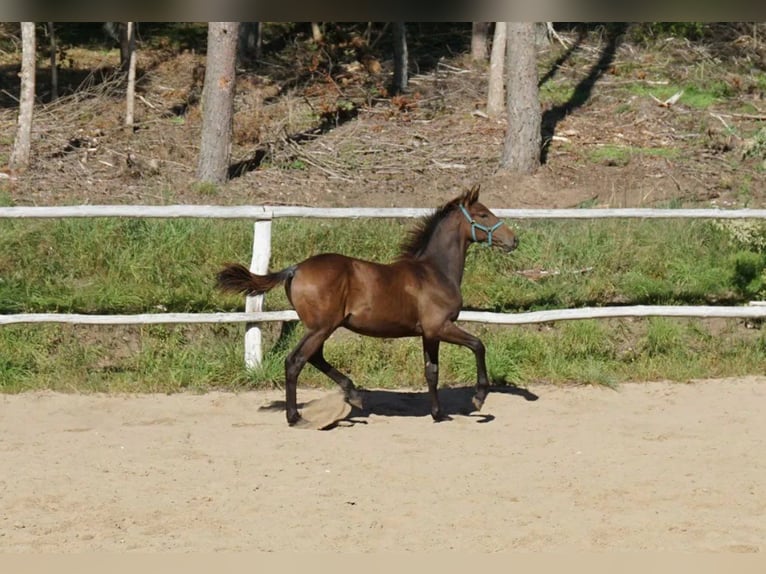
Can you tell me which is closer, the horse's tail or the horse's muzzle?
the horse's tail

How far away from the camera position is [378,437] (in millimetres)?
7297

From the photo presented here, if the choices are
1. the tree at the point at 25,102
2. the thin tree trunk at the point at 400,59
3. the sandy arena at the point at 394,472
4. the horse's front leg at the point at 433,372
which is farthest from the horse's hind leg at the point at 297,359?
the thin tree trunk at the point at 400,59

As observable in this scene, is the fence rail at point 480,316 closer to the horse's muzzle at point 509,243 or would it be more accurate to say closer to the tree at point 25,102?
the horse's muzzle at point 509,243

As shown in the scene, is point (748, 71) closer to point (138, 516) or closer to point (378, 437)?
point (378, 437)

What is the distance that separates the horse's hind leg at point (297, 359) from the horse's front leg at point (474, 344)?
87 cm

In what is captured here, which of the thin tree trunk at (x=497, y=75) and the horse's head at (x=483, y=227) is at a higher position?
the thin tree trunk at (x=497, y=75)

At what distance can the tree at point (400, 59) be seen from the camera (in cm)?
1670

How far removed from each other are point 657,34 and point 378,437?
13505 millimetres

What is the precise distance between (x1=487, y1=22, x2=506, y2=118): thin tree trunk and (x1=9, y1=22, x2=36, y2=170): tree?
6.52 metres

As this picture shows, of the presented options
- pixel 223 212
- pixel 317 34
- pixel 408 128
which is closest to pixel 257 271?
pixel 223 212

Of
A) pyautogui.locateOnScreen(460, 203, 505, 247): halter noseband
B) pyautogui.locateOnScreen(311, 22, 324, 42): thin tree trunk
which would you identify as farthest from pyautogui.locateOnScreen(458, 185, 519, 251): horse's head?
pyautogui.locateOnScreen(311, 22, 324, 42): thin tree trunk

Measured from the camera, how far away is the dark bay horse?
7.09 metres

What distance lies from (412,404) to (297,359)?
1.32m

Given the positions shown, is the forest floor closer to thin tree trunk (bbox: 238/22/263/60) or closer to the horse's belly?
thin tree trunk (bbox: 238/22/263/60)
